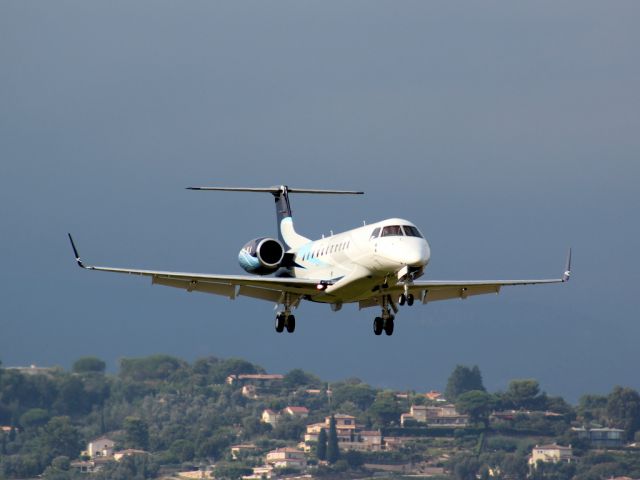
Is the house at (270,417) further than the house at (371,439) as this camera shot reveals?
Yes

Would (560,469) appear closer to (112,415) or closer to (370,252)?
(112,415)

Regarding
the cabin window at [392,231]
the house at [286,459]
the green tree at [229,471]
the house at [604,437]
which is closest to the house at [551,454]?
the house at [604,437]

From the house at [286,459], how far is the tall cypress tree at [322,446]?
1829 mm

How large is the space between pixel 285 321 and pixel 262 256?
10.2 feet

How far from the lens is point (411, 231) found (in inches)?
1998

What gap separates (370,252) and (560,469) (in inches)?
5132

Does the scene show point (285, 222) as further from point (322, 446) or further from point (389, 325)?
point (322, 446)

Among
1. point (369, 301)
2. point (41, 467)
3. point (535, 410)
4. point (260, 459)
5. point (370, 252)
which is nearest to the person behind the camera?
point (370, 252)

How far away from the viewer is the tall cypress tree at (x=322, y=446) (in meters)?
178

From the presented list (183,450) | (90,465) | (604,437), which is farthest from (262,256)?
(604,437)

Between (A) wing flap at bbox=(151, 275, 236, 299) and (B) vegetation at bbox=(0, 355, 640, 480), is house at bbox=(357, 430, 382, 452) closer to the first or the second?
(B) vegetation at bbox=(0, 355, 640, 480)

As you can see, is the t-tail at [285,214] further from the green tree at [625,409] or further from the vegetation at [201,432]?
the green tree at [625,409]

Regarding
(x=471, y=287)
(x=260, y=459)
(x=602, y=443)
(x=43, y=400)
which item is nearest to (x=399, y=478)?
(x=260, y=459)

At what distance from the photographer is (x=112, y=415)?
172 m
